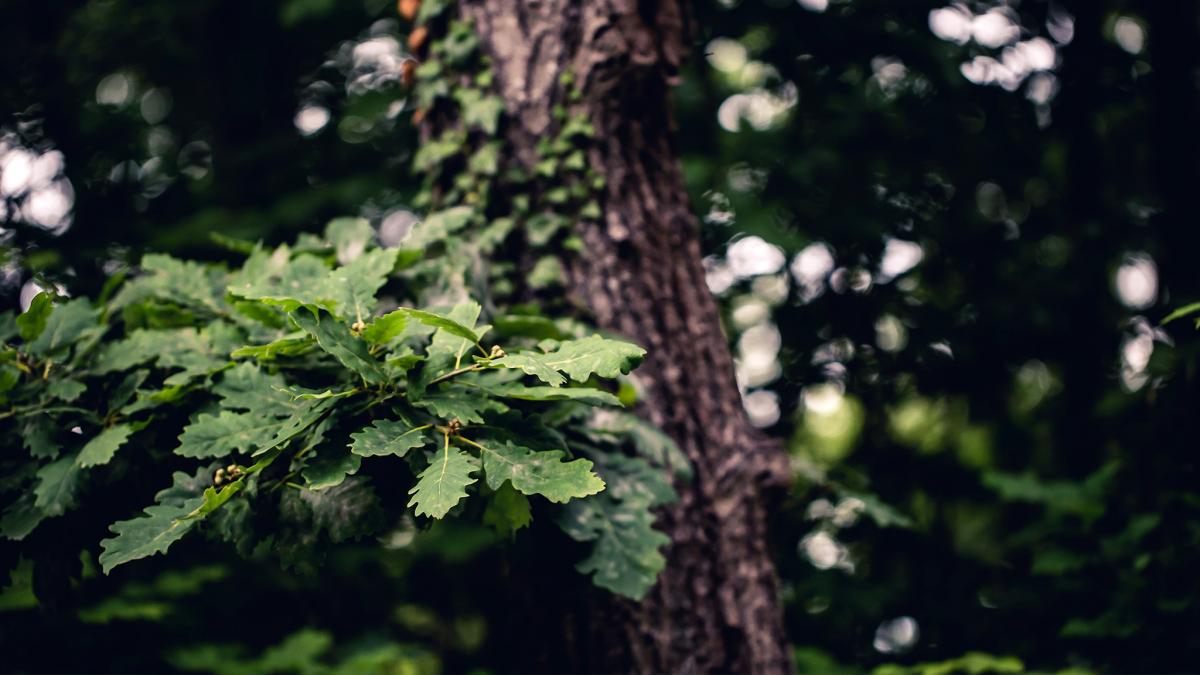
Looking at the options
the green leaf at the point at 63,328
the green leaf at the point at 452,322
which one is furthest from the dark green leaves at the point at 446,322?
the green leaf at the point at 63,328

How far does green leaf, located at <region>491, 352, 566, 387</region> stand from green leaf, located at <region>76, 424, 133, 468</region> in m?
0.79

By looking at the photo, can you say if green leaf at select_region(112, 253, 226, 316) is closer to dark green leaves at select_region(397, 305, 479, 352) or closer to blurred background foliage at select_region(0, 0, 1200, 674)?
dark green leaves at select_region(397, 305, 479, 352)

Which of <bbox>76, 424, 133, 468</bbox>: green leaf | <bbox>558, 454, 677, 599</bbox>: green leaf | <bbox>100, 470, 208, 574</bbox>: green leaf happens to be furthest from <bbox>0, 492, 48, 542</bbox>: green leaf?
<bbox>558, 454, 677, 599</bbox>: green leaf

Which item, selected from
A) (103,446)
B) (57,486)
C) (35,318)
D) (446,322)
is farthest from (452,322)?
(35,318)

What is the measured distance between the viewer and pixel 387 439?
1.38 meters

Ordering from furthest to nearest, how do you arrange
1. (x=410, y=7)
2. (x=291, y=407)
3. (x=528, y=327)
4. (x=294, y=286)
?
(x=410, y=7), (x=528, y=327), (x=294, y=286), (x=291, y=407)

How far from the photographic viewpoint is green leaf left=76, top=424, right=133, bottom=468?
61.7 inches

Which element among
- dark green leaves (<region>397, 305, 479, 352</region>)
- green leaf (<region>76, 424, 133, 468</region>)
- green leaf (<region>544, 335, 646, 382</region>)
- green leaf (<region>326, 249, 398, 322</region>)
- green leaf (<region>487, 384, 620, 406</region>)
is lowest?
green leaf (<region>76, 424, 133, 468</region>)

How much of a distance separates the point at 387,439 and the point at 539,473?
0.84ft

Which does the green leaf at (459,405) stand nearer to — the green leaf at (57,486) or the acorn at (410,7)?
the green leaf at (57,486)

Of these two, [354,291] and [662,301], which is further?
[662,301]

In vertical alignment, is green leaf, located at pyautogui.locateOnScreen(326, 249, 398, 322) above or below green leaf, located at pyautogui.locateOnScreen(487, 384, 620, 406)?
above

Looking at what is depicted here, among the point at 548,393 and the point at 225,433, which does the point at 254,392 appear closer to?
the point at 225,433

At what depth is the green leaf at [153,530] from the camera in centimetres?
135
